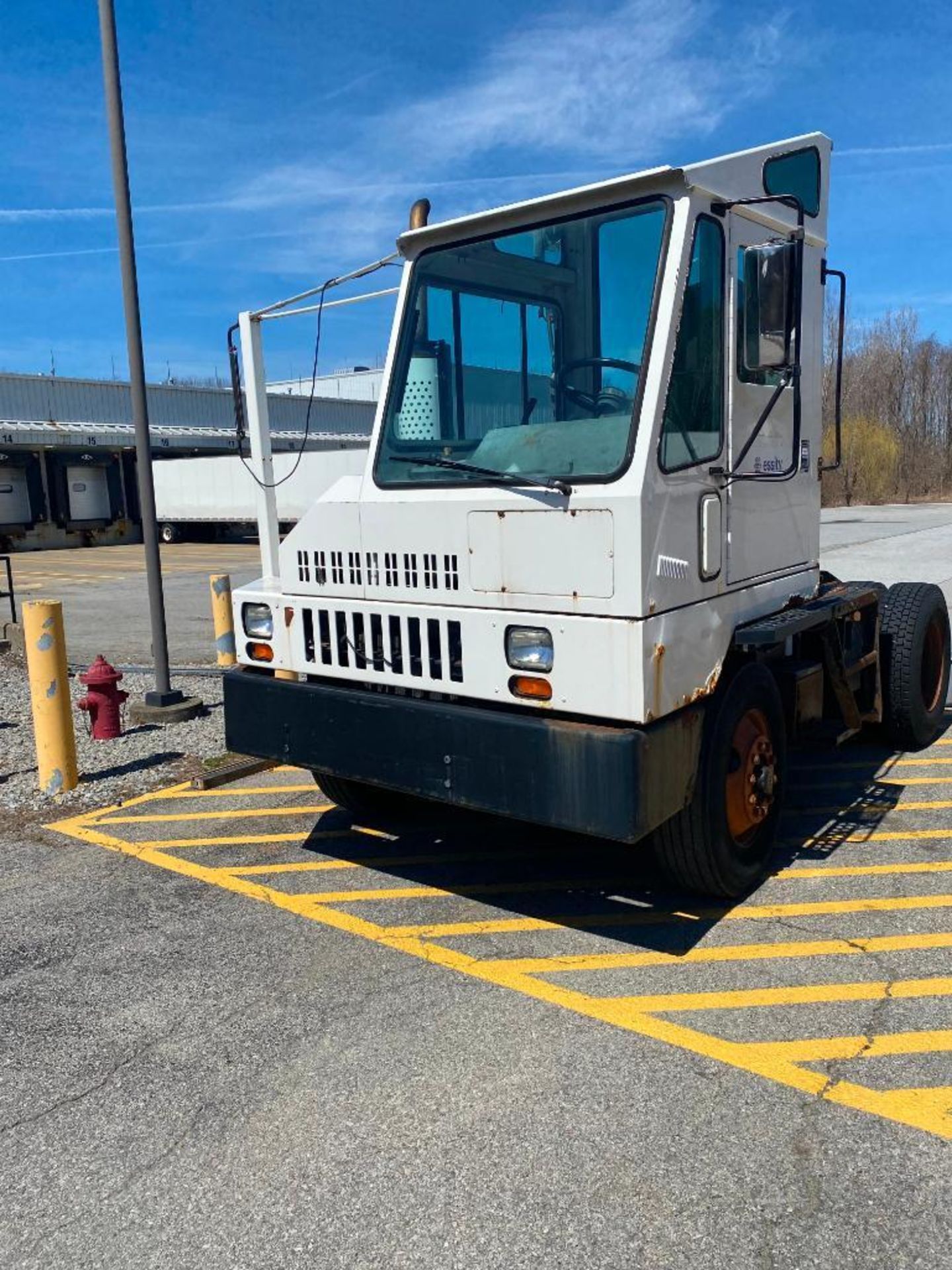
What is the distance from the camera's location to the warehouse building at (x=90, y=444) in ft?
102

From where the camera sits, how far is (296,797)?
19.7 ft

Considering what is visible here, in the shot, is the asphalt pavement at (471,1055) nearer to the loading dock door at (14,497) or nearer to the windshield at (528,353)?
the windshield at (528,353)

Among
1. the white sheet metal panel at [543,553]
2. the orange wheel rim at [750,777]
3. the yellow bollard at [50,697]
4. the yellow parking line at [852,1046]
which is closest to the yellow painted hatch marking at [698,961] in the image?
the yellow parking line at [852,1046]

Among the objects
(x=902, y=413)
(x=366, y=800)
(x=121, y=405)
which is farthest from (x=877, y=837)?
(x=902, y=413)

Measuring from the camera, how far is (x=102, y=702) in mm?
7148

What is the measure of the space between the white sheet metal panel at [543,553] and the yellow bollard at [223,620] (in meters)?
5.71

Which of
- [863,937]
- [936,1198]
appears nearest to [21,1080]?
[936,1198]

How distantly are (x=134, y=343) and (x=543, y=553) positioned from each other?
4891 mm

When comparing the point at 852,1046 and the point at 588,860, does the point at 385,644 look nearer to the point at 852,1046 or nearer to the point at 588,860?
the point at 588,860

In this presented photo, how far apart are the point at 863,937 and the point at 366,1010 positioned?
6.36 ft

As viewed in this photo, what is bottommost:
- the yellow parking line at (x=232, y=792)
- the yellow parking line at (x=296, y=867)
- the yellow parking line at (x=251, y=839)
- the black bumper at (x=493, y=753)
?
the yellow parking line at (x=296, y=867)

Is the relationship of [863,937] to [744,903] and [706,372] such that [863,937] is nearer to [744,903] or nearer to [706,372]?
[744,903]

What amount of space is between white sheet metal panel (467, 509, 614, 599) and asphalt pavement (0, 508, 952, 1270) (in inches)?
56.0

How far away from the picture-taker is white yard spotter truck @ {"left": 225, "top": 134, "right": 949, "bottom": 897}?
3.59 metres
